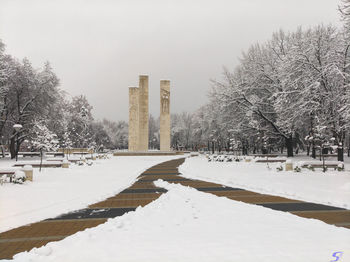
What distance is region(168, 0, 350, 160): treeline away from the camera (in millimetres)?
25484

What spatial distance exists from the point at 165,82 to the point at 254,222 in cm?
4608

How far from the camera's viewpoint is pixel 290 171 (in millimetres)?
21141

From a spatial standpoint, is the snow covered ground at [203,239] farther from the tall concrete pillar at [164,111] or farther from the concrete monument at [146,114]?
the concrete monument at [146,114]

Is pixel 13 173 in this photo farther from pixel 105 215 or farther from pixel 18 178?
pixel 105 215

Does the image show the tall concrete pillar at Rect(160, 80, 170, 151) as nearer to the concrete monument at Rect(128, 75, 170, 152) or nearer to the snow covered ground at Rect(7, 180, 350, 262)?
the concrete monument at Rect(128, 75, 170, 152)

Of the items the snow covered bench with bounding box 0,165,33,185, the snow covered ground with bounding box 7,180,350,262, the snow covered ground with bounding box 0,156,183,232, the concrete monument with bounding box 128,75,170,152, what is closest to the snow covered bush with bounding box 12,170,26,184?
the snow covered bench with bounding box 0,165,33,185

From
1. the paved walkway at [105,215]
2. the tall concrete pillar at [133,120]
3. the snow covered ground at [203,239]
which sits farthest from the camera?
the tall concrete pillar at [133,120]

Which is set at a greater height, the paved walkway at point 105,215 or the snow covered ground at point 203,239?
the snow covered ground at point 203,239

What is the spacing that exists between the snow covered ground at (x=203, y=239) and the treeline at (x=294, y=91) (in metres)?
15.9

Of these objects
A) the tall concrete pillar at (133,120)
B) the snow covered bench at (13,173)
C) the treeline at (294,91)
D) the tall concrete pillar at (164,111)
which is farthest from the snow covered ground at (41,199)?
the tall concrete pillar at (133,120)

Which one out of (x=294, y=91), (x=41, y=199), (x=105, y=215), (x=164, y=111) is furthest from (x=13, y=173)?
(x=164, y=111)

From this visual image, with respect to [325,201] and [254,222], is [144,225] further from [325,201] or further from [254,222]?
[325,201]

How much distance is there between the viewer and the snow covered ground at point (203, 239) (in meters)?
5.00

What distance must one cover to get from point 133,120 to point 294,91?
31169 mm
